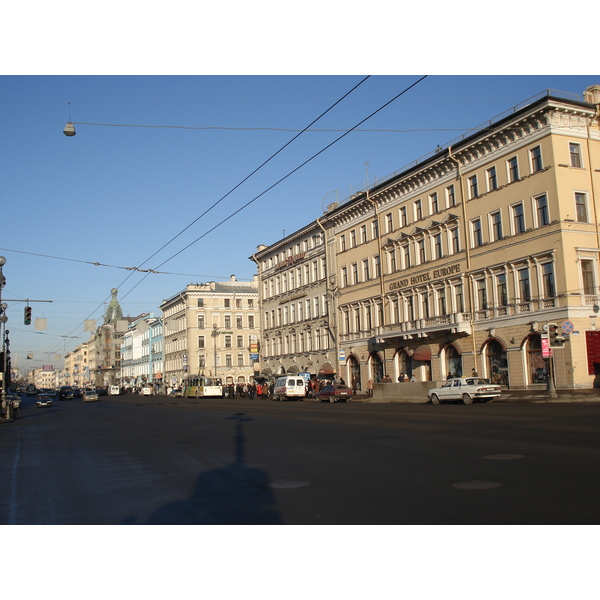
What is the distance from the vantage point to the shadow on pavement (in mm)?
7938

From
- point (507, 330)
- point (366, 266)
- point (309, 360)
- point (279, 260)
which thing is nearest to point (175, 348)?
point (279, 260)

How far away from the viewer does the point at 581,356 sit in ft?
116

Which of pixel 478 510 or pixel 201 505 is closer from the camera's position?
pixel 478 510

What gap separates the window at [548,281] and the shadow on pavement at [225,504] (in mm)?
29749

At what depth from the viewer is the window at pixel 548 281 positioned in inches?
1463

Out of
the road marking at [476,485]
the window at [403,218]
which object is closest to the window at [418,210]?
the window at [403,218]

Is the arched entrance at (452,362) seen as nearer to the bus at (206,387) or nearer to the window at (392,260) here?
the window at (392,260)

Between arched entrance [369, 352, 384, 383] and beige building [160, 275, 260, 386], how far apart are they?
1754 inches

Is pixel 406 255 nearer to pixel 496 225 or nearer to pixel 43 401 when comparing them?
pixel 496 225

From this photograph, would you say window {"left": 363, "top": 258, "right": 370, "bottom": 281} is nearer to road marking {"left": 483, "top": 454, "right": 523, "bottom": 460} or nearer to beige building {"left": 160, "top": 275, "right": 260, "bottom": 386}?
beige building {"left": 160, "top": 275, "right": 260, "bottom": 386}

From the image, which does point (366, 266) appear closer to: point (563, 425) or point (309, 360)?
point (309, 360)

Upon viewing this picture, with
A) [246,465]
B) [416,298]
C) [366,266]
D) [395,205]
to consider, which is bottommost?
[246,465]

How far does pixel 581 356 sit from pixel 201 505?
31.6 meters

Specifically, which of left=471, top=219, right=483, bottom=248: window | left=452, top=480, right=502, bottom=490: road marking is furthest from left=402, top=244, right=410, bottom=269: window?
left=452, top=480, right=502, bottom=490: road marking
